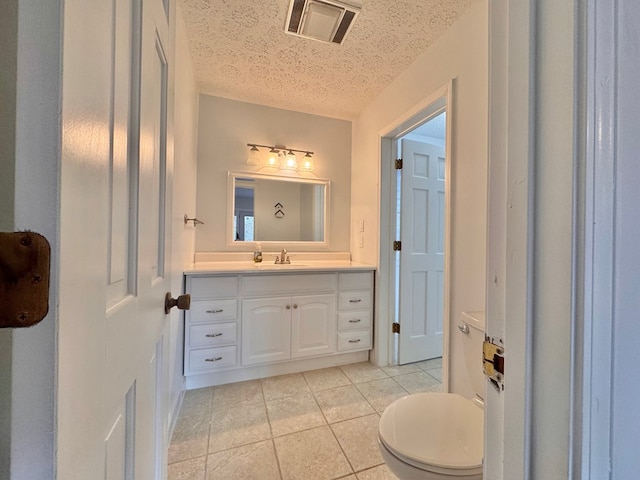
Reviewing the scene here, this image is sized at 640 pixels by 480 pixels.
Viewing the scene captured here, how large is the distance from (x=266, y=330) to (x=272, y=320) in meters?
0.08

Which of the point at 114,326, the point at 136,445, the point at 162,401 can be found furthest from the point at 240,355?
the point at 114,326

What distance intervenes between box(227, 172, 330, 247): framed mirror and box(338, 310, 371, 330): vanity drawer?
763mm

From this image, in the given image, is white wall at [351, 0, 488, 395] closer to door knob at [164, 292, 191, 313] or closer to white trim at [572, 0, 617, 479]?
white trim at [572, 0, 617, 479]

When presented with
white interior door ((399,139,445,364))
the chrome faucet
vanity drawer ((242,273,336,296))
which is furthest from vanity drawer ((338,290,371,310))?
the chrome faucet

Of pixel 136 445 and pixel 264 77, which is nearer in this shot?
pixel 136 445

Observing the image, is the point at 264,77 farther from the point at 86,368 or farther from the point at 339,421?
the point at 339,421

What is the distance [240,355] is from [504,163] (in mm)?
2036

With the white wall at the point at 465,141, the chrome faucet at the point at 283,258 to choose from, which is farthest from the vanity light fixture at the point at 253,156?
the white wall at the point at 465,141

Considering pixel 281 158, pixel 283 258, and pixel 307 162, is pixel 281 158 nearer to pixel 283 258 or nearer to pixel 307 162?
pixel 307 162

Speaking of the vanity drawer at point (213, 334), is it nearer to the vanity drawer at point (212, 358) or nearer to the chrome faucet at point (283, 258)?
the vanity drawer at point (212, 358)

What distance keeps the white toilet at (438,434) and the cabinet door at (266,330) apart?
1180mm

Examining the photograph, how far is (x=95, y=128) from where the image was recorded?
382mm

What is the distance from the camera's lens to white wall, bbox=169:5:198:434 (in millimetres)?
1469

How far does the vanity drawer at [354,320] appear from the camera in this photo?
7.50ft
